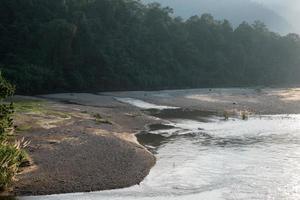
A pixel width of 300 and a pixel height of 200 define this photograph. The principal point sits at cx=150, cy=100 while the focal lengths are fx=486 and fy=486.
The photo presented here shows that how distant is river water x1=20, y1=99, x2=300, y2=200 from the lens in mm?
28906

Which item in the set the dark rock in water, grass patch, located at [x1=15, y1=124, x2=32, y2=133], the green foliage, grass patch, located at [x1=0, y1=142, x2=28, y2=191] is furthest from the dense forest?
grass patch, located at [x1=0, y1=142, x2=28, y2=191]

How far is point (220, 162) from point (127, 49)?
97.0 metres

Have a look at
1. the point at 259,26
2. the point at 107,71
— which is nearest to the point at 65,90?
the point at 107,71

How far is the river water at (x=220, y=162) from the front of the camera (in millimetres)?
28906

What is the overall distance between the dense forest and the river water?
50886mm

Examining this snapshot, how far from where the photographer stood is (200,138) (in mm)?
48500

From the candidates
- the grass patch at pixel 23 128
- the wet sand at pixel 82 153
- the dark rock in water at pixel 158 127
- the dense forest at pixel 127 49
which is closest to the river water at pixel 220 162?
the dark rock in water at pixel 158 127

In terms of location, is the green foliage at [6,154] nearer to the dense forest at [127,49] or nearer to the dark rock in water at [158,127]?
the dark rock in water at [158,127]

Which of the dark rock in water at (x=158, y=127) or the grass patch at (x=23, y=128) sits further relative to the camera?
the dark rock in water at (x=158, y=127)

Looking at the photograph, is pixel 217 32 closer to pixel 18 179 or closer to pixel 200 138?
pixel 200 138

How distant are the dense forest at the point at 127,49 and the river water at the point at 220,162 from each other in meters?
50.9

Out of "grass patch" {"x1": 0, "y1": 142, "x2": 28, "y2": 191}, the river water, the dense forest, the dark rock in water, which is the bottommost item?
the river water

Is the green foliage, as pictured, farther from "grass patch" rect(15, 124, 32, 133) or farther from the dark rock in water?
the dark rock in water

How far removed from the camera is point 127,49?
433 feet
